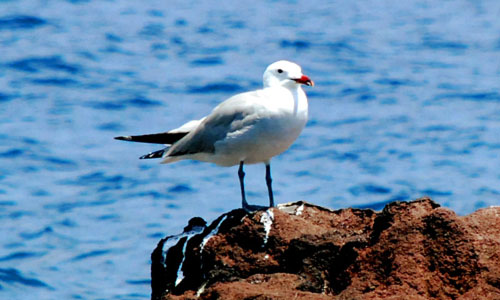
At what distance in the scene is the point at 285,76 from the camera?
8.73m

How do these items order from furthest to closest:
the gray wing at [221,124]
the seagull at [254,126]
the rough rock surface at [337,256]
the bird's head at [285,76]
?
the bird's head at [285,76]
the gray wing at [221,124]
the seagull at [254,126]
the rough rock surface at [337,256]

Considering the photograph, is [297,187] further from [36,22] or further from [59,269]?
[36,22]

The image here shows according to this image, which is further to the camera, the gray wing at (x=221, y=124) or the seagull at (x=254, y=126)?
the gray wing at (x=221, y=124)

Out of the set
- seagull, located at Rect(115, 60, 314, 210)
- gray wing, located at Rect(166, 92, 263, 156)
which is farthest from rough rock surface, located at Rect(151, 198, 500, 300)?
gray wing, located at Rect(166, 92, 263, 156)

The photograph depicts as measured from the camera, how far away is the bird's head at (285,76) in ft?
28.5

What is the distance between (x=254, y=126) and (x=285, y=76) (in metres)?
0.55

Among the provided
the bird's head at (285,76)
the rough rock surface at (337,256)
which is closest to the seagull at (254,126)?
the bird's head at (285,76)

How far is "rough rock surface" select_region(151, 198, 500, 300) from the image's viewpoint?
257 inches

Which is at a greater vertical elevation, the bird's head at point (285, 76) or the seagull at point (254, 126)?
the bird's head at point (285, 76)

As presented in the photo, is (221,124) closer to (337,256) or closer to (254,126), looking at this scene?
(254,126)

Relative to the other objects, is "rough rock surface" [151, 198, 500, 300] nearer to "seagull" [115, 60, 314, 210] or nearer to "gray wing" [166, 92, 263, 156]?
"seagull" [115, 60, 314, 210]

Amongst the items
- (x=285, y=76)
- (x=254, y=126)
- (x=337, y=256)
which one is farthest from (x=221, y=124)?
(x=337, y=256)

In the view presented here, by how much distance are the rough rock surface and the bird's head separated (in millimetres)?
1334

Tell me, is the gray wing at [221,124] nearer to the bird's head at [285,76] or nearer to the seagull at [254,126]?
the seagull at [254,126]
